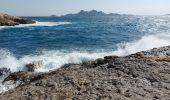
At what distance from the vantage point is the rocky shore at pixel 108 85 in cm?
454

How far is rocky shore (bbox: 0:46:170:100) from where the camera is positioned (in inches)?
179

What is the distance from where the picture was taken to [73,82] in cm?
511

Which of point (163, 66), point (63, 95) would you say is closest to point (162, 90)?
point (163, 66)

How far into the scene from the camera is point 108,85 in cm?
486

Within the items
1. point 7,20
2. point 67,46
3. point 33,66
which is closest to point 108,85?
point 33,66

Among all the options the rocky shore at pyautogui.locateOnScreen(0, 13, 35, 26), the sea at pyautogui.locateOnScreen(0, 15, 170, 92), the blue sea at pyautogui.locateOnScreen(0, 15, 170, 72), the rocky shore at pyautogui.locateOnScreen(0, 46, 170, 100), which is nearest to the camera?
the rocky shore at pyautogui.locateOnScreen(0, 46, 170, 100)

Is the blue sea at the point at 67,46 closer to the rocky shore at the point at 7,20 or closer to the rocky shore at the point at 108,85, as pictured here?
the rocky shore at the point at 108,85

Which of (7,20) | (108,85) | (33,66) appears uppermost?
(108,85)

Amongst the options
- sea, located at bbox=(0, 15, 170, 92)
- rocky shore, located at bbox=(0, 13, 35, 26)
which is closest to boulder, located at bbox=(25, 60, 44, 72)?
sea, located at bbox=(0, 15, 170, 92)

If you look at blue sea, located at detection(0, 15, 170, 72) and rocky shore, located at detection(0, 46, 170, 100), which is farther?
blue sea, located at detection(0, 15, 170, 72)

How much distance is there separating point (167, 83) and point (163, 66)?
837mm

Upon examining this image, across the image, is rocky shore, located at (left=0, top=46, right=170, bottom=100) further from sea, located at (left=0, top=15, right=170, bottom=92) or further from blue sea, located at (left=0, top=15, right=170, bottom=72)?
blue sea, located at (left=0, top=15, right=170, bottom=72)

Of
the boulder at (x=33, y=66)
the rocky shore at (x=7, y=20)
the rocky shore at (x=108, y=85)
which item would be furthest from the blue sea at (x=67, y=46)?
the rocky shore at (x=7, y=20)

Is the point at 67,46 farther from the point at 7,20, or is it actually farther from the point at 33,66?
the point at 7,20
